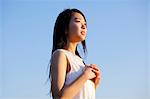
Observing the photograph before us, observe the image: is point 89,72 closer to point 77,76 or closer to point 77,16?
point 77,76

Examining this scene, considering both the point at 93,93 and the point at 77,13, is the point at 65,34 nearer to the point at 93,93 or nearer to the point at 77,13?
the point at 77,13

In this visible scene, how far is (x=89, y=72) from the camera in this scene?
3004mm

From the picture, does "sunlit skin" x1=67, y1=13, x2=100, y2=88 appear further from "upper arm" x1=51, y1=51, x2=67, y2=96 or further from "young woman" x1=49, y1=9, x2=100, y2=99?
"upper arm" x1=51, y1=51, x2=67, y2=96

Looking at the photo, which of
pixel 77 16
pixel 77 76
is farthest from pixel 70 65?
pixel 77 16

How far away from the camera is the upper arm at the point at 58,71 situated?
2891 mm

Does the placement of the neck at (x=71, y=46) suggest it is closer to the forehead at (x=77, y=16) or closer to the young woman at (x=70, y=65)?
the young woman at (x=70, y=65)

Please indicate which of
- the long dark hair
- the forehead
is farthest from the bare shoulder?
the forehead

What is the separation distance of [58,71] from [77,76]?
0.51 ft

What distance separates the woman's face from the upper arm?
0.59ft

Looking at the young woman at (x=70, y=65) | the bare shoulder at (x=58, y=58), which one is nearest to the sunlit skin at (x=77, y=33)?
the young woman at (x=70, y=65)

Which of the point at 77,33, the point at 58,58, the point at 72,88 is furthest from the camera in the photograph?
the point at 77,33

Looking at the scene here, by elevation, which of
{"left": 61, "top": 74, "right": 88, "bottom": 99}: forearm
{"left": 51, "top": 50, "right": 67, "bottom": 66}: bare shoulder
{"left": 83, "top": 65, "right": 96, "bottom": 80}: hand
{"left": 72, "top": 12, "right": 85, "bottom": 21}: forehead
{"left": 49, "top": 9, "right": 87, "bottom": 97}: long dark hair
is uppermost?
{"left": 72, "top": 12, "right": 85, "bottom": 21}: forehead

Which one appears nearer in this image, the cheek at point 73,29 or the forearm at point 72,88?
the forearm at point 72,88

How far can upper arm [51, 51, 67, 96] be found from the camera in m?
2.89
